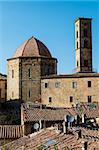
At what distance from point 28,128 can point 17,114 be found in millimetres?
14043

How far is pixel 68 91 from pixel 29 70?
585 cm

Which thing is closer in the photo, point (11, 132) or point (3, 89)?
point (11, 132)

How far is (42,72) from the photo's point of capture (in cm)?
5097

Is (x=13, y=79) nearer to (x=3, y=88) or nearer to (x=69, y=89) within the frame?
(x=3, y=88)

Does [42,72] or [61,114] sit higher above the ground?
[42,72]

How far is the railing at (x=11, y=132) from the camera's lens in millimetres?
26062

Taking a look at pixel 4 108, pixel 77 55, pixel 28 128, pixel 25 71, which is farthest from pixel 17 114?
pixel 77 55

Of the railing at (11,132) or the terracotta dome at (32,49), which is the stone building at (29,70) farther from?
the railing at (11,132)

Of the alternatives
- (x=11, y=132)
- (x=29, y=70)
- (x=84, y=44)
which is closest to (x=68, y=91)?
(x=29, y=70)

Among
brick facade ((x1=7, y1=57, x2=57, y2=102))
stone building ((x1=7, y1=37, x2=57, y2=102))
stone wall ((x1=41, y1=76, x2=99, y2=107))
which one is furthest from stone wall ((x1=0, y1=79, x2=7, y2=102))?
stone wall ((x1=41, y1=76, x2=99, y2=107))

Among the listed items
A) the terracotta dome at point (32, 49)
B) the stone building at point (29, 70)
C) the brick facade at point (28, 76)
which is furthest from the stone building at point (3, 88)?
the terracotta dome at point (32, 49)

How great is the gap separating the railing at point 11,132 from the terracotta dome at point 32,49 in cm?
2406

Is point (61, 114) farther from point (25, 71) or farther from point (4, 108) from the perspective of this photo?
point (25, 71)

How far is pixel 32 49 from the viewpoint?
5212 cm
